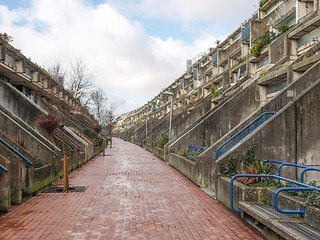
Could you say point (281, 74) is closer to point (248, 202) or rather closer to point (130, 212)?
point (248, 202)

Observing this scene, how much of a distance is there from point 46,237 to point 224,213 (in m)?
3.76

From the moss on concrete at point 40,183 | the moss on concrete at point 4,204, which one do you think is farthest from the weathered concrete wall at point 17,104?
the moss on concrete at point 4,204

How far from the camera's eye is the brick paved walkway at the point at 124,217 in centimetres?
517

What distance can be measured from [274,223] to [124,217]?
309 centimetres

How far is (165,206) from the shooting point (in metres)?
7.11

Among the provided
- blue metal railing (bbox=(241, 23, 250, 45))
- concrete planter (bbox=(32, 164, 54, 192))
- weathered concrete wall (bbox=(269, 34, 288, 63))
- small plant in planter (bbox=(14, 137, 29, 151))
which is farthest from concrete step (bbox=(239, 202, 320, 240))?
blue metal railing (bbox=(241, 23, 250, 45))

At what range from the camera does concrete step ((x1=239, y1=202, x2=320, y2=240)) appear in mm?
3924

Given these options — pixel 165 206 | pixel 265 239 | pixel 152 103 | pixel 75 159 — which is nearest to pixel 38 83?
pixel 75 159

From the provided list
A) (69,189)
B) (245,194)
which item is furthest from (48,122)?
(245,194)

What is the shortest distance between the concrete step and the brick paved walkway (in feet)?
0.78

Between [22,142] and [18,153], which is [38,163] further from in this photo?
[18,153]

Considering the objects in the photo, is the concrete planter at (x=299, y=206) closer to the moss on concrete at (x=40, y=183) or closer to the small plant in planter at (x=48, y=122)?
the moss on concrete at (x=40, y=183)

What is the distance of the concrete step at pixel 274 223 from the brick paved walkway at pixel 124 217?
238 millimetres

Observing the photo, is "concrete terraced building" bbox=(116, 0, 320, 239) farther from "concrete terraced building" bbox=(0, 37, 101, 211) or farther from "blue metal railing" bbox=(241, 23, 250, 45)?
"concrete terraced building" bbox=(0, 37, 101, 211)
